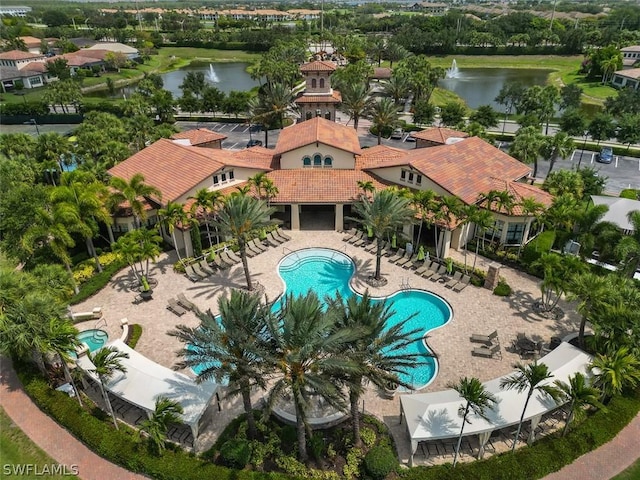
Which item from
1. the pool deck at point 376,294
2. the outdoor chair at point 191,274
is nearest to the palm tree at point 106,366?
the pool deck at point 376,294

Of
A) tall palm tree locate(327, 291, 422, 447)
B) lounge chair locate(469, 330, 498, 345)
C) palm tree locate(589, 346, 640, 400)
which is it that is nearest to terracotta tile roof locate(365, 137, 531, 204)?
lounge chair locate(469, 330, 498, 345)

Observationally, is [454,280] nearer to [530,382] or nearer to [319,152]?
[530,382]

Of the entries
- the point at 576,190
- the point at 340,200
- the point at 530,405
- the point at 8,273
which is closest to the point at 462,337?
the point at 530,405

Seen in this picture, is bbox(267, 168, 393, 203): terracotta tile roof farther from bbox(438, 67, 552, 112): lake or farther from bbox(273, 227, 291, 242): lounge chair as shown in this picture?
bbox(438, 67, 552, 112): lake

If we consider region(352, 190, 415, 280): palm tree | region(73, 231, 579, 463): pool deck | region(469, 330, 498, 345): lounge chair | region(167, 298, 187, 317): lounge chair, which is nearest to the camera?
region(73, 231, 579, 463): pool deck

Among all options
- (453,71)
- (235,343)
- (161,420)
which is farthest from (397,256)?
(453,71)

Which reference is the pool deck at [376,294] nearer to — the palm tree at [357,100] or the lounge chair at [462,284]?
the lounge chair at [462,284]
